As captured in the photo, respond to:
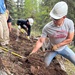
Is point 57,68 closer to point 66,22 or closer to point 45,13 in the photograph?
point 66,22

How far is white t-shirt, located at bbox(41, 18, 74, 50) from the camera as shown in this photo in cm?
680

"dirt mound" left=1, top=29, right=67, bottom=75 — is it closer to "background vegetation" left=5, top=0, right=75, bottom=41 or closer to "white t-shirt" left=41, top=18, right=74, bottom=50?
"white t-shirt" left=41, top=18, right=74, bottom=50

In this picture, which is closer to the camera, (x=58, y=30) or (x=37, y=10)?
(x=58, y=30)

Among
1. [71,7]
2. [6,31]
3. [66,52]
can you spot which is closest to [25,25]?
[6,31]

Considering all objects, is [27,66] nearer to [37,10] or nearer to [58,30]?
[58,30]

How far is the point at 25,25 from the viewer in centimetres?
1441

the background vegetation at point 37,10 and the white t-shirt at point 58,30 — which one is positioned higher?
the white t-shirt at point 58,30

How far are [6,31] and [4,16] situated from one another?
21.8 inches

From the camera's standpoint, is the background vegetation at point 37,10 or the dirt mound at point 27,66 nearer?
the dirt mound at point 27,66

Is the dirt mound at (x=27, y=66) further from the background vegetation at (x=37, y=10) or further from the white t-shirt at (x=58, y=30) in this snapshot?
the background vegetation at (x=37, y=10)

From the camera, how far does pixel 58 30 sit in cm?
693

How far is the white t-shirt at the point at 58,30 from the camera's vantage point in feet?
22.3

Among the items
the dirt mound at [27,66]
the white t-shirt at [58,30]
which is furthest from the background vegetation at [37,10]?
the white t-shirt at [58,30]

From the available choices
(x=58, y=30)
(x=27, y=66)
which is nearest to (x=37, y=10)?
(x=27, y=66)
